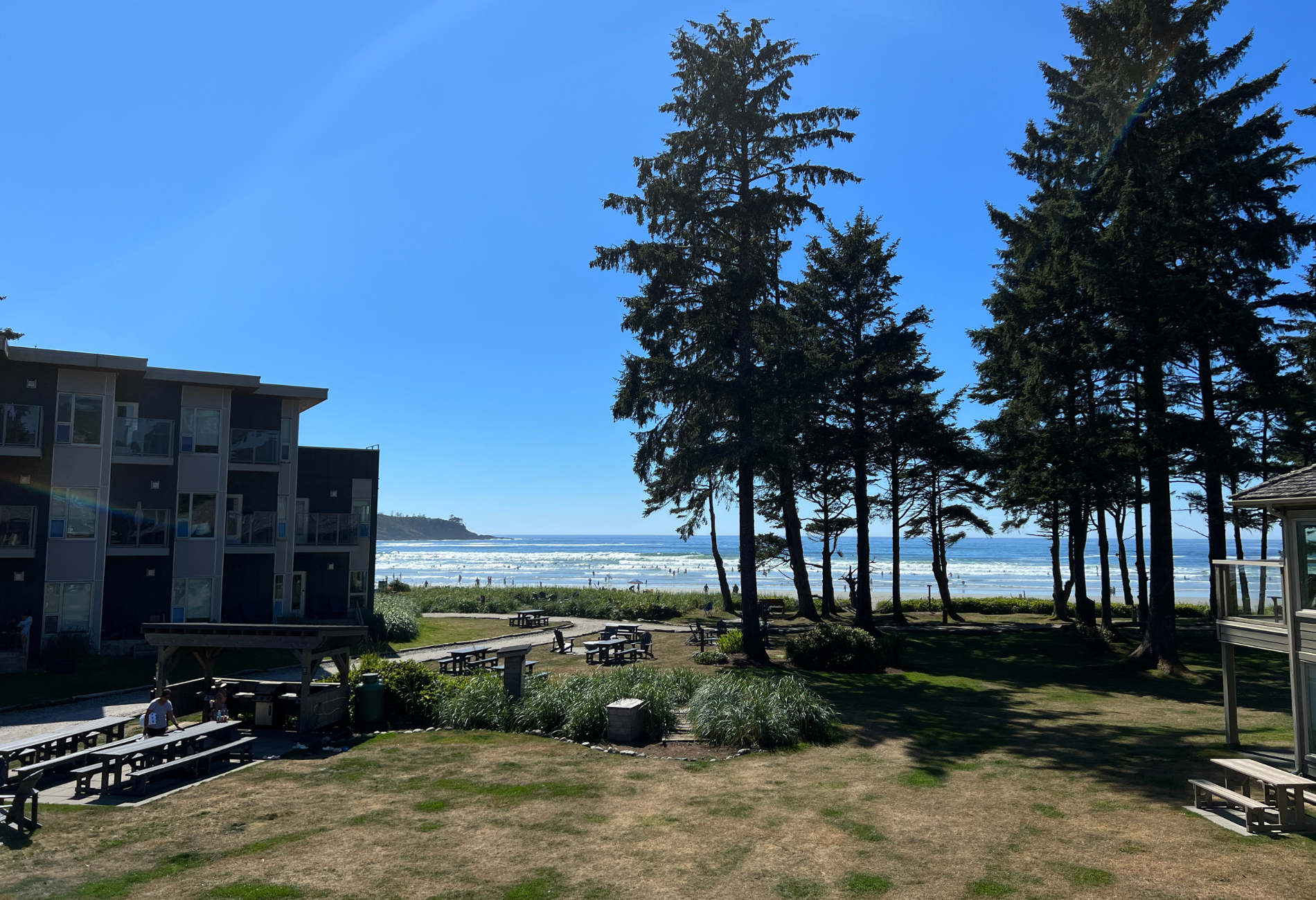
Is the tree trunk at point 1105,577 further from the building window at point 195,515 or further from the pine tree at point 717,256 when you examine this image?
the building window at point 195,515

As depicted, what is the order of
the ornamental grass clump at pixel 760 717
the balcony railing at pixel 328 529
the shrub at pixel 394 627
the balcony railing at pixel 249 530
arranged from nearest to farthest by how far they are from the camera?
the ornamental grass clump at pixel 760 717 → the balcony railing at pixel 249 530 → the shrub at pixel 394 627 → the balcony railing at pixel 328 529

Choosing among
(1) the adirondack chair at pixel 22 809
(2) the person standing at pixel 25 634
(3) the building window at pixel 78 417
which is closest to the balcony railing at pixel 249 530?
(3) the building window at pixel 78 417

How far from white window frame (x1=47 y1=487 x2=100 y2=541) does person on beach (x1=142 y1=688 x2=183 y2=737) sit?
556 inches

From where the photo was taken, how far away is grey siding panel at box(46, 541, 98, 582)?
23.1 m

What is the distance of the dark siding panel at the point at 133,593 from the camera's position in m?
24.7

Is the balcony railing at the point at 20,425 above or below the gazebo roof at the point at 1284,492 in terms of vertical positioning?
above

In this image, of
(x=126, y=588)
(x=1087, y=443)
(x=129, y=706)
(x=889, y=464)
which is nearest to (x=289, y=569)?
(x=126, y=588)

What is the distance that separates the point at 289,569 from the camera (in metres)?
29.6

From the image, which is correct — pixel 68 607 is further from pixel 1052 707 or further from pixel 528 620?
pixel 1052 707

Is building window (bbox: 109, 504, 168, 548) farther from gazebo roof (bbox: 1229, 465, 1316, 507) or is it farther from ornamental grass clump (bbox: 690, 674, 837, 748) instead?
gazebo roof (bbox: 1229, 465, 1316, 507)

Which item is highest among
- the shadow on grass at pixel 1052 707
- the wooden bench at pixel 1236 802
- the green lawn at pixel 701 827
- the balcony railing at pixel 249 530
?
the balcony railing at pixel 249 530

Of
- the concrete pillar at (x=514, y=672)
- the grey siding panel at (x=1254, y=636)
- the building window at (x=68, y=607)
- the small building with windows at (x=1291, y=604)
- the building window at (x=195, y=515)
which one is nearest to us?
the small building with windows at (x=1291, y=604)

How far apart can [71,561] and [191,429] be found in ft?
18.2

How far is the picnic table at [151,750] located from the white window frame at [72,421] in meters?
15.3
